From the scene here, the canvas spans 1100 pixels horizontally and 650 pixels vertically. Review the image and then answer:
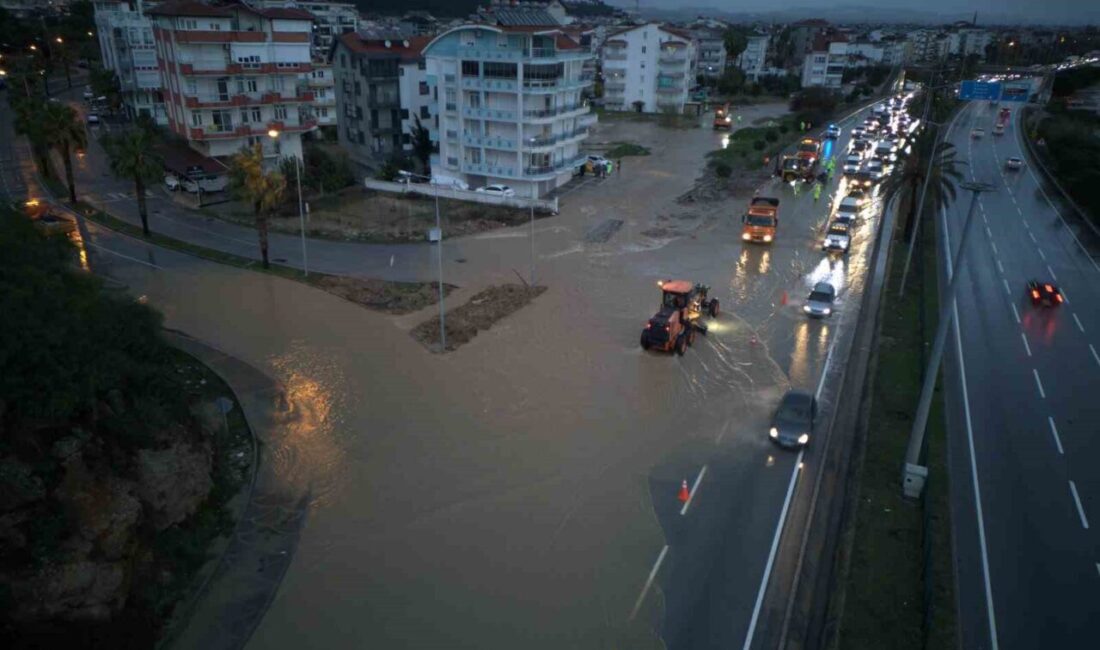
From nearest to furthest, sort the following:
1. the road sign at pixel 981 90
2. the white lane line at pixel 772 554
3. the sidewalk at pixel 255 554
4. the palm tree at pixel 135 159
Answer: the white lane line at pixel 772 554
the sidewalk at pixel 255 554
the palm tree at pixel 135 159
the road sign at pixel 981 90

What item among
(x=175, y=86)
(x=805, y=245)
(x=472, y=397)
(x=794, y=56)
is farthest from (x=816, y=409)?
(x=794, y=56)

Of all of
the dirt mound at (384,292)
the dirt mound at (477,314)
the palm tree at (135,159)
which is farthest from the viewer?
the palm tree at (135,159)

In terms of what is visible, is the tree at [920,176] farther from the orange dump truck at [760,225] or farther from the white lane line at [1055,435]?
the white lane line at [1055,435]

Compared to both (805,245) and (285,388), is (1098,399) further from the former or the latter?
(285,388)

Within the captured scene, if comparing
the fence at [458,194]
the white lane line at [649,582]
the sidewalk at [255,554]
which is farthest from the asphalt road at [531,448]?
the fence at [458,194]

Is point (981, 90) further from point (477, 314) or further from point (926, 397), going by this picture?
point (926, 397)

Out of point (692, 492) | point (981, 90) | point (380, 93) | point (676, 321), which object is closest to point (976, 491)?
point (692, 492)
